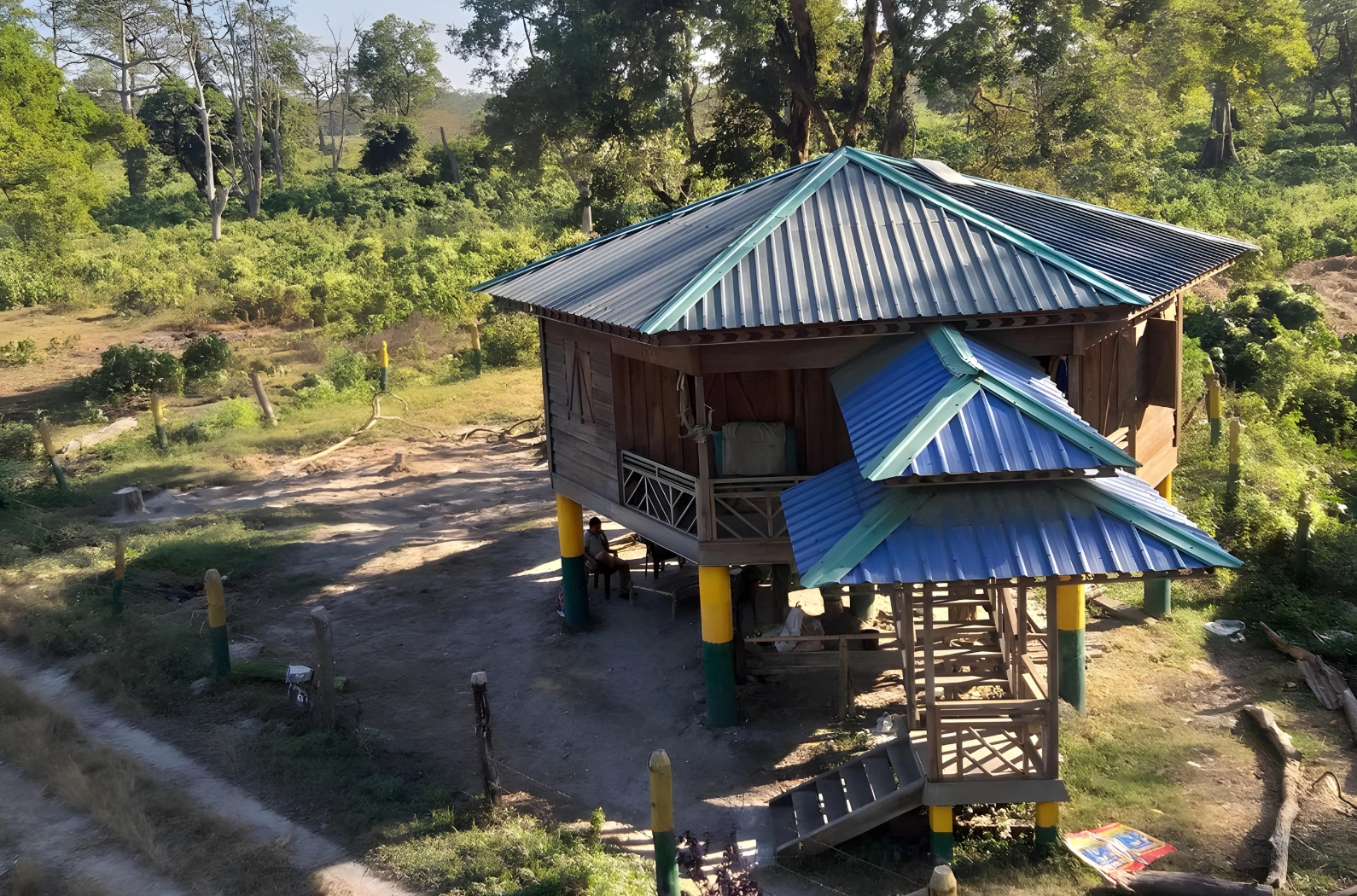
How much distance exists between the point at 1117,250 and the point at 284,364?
80.3ft

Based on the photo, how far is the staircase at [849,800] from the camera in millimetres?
9445

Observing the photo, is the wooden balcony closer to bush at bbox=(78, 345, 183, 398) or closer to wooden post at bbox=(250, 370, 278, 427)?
wooden post at bbox=(250, 370, 278, 427)

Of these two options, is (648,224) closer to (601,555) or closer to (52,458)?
(601,555)

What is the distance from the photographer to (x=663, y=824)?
8555 mm

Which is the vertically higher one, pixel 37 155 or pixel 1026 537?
pixel 37 155

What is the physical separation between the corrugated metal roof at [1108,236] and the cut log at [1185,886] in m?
4.97

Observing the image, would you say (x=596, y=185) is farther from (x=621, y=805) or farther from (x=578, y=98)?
(x=621, y=805)

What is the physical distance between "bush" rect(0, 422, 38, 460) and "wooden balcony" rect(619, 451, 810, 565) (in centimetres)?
1722

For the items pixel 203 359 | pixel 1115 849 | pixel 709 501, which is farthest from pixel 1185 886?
pixel 203 359

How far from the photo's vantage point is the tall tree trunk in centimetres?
4812

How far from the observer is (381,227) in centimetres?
4812

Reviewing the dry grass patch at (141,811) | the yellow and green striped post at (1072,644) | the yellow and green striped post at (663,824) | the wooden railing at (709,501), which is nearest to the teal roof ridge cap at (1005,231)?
the wooden railing at (709,501)

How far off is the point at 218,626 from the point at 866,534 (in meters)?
8.51

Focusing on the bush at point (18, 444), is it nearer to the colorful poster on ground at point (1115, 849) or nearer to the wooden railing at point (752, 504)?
the wooden railing at point (752, 504)
